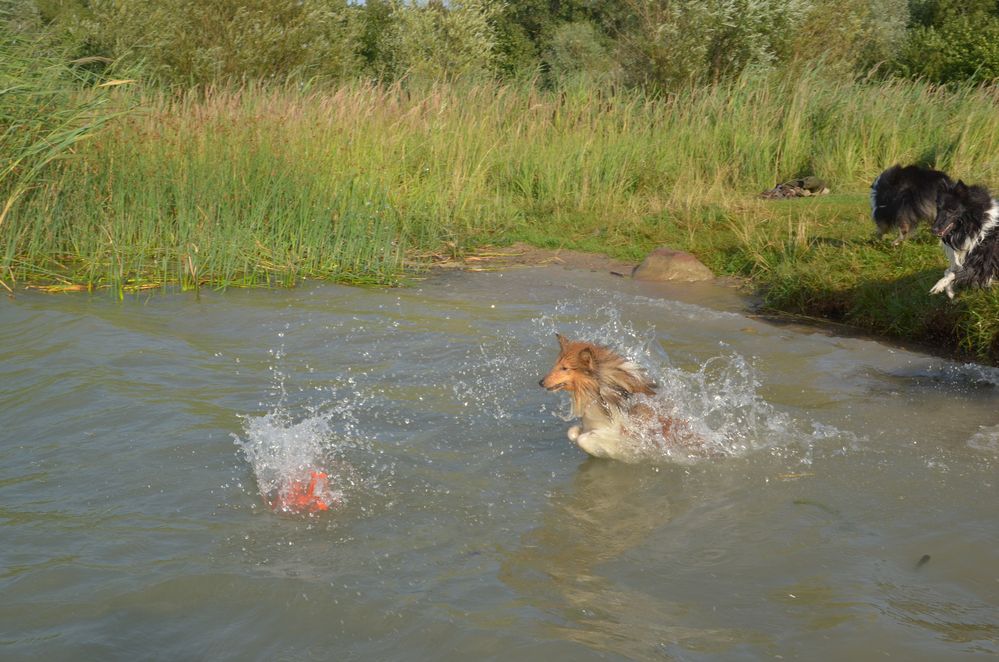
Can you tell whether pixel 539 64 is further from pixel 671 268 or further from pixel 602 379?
pixel 602 379

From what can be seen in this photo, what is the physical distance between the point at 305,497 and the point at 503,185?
10228 mm

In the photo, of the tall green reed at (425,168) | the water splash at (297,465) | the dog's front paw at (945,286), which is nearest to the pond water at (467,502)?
the water splash at (297,465)

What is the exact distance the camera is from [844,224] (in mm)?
11961

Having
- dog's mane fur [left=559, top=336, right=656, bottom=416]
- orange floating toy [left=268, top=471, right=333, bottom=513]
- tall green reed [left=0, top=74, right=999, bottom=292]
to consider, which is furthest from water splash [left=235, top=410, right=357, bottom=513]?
tall green reed [left=0, top=74, right=999, bottom=292]

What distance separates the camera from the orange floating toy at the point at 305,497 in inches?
202

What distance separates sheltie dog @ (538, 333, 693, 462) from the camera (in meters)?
6.19

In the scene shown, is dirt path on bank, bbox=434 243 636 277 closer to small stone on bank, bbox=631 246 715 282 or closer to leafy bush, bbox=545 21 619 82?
small stone on bank, bbox=631 246 715 282

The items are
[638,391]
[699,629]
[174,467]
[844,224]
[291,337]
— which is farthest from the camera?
[844,224]

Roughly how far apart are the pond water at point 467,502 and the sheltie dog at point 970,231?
887 mm

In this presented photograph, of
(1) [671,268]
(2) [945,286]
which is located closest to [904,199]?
(2) [945,286]

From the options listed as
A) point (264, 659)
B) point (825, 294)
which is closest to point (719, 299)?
point (825, 294)

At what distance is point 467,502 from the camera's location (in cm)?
530

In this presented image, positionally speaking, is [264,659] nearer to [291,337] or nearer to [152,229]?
[291,337]

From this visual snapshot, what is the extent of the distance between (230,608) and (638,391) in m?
3.19
